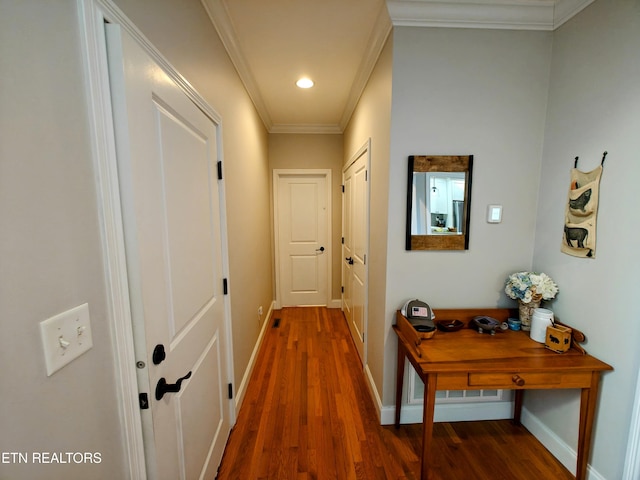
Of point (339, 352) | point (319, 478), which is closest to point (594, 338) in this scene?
point (319, 478)

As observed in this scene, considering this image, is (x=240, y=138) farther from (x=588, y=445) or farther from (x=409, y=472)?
(x=588, y=445)

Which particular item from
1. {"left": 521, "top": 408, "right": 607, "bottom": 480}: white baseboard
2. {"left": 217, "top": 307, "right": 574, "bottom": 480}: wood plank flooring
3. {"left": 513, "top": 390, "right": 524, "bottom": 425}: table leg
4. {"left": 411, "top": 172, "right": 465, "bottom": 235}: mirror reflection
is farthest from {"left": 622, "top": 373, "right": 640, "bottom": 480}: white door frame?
{"left": 411, "top": 172, "right": 465, "bottom": 235}: mirror reflection

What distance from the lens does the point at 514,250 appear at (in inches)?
65.6

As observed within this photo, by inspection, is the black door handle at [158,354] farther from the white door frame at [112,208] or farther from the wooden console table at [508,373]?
the wooden console table at [508,373]

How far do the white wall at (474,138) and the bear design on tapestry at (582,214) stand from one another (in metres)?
0.21

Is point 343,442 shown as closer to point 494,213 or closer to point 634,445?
point 634,445

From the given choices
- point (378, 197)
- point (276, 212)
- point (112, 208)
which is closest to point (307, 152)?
point (276, 212)

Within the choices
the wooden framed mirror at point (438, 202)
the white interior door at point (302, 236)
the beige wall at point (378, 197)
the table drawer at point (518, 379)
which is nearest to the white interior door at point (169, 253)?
the beige wall at point (378, 197)

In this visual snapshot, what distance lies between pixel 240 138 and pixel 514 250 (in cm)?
218

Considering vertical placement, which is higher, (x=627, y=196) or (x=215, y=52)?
(x=215, y=52)

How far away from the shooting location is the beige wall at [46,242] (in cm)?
47

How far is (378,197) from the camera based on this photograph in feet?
6.00

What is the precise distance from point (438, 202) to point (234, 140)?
1527 millimetres

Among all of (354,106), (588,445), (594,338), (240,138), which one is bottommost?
(588,445)
